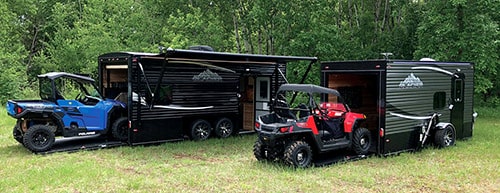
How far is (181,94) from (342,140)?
4.23 m

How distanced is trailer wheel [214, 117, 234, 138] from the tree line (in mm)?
7656

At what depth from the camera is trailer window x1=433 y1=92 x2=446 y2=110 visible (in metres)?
10.0

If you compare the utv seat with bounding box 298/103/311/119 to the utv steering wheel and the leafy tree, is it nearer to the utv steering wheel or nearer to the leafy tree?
the utv steering wheel

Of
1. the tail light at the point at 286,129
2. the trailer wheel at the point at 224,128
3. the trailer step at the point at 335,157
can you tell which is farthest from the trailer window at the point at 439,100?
the trailer wheel at the point at 224,128

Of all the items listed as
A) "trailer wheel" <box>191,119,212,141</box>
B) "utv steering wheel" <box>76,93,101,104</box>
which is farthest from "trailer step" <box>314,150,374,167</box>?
"utv steering wheel" <box>76,93,101,104</box>

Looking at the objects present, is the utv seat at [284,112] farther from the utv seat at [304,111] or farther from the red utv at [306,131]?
the utv seat at [304,111]

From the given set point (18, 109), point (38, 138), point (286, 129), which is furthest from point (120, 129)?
point (286, 129)

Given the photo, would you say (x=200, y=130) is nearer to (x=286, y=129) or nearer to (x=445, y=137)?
(x=286, y=129)

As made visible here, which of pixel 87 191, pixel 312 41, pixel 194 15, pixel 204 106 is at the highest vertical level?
pixel 194 15

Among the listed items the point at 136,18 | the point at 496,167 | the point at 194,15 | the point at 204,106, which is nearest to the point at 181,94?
the point at 204,106

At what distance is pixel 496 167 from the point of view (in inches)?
311

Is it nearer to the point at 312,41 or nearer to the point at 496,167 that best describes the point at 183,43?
the point at 312,41

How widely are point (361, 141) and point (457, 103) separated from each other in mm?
3594

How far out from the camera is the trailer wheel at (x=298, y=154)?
24.4ft
